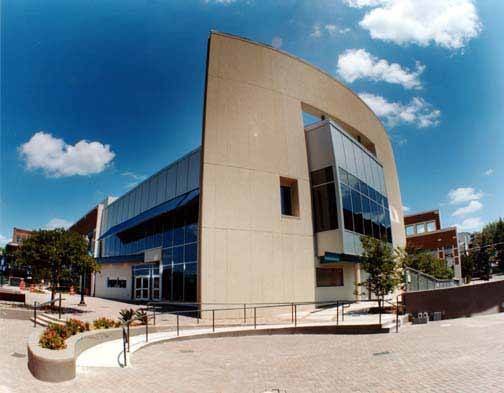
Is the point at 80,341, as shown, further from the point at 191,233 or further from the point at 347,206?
the point at 347,206

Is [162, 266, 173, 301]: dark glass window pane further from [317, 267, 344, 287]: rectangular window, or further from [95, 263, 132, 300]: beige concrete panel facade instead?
[317, 267, 344, 287]: rectangular window

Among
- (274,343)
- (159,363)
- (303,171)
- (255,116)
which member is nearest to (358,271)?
(303,171)

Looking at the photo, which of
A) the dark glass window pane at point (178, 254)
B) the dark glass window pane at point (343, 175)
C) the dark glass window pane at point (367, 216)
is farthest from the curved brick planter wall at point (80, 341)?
the dark glass window pane at point (367, 216)

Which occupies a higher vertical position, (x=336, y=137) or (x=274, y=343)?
(x=336, y=137)

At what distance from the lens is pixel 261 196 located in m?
22.6

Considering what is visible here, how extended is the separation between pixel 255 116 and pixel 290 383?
1741cm

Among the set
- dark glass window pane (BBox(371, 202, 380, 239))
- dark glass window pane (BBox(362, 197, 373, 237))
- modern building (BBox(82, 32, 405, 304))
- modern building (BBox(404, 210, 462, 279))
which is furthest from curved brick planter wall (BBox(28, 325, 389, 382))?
modern building (BBox(404, 210, 462, 279))

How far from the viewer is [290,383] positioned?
8.47m

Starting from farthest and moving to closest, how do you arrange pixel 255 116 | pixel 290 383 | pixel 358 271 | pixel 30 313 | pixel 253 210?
1. pixel 358 271
2. pixel 255 116
3. pixel 253 210
4. pixel 30 313
5. pixel 290 383

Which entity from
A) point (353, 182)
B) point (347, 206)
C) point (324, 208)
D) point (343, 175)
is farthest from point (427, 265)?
point (324, 208)

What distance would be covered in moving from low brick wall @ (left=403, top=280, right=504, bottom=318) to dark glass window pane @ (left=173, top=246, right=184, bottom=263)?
13.6 metres

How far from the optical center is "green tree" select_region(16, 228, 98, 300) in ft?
67.7

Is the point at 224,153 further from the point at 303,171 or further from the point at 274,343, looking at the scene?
the point at 274,343

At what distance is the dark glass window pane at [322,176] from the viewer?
25469 mm
